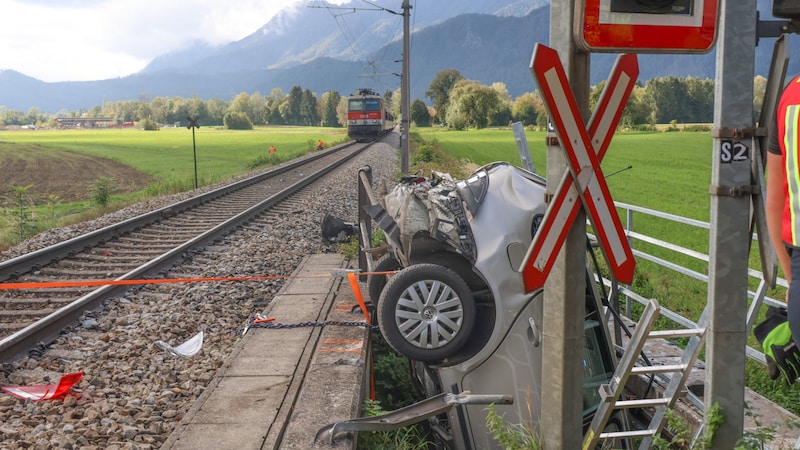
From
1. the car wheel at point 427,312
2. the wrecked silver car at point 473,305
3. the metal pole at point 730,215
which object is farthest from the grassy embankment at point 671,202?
the metal pole at point 730,215

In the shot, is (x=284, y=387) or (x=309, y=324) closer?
(x=284, y=387)

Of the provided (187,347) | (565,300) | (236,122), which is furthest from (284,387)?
(236,122)

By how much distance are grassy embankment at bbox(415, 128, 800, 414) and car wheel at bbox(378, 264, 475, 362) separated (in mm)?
2364

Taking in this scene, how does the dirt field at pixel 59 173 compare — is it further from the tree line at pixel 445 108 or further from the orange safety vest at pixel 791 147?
the orange safety vest at pixel 791 147

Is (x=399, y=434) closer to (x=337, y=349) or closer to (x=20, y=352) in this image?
(x=337, y=349)

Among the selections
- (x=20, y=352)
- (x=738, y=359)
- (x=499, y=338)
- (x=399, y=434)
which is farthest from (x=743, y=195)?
(x=20, y=352)

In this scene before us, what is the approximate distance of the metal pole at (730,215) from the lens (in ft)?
8.93

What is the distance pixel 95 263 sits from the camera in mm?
9680

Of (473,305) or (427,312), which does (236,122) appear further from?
(473,305)

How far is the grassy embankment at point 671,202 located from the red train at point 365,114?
7.57 metres

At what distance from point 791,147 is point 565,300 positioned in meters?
1.00

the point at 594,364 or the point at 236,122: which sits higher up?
the point at 236,122

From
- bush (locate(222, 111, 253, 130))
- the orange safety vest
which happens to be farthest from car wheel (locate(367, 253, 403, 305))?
bush (locate(222, 111, 253, 130))

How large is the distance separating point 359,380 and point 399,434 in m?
0.44
